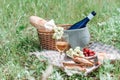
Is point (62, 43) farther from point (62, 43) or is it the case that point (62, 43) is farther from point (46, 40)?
point (46, 40)

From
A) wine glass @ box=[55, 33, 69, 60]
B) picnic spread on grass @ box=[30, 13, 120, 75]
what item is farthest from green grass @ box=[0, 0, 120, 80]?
wine glass @ box=[55, 33, 69, 60]

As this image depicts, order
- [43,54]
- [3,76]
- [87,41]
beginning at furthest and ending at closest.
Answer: [87,41], [43,54], [3,76]

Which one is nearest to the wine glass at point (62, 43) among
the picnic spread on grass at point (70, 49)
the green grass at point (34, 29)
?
the picnic spread on grass at point (70, 49)

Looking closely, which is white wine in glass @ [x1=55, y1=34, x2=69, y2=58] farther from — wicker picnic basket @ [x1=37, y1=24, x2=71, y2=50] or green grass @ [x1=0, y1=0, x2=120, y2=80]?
green grass @ [x1=0, y1=0, x2=120, y2=80]

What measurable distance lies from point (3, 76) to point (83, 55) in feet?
2.62

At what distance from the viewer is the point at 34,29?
4648 mm

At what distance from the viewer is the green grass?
3486mm

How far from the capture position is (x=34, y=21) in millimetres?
4273

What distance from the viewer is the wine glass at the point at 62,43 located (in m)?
4.01

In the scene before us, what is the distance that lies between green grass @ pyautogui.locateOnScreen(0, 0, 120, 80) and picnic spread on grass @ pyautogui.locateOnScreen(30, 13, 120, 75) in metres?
0.09

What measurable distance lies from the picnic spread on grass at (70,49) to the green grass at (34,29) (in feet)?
0.31

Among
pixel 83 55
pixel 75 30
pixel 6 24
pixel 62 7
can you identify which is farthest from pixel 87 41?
pixel 62 7

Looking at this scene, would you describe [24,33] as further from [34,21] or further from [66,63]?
[66,63]

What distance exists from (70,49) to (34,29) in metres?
1.05
